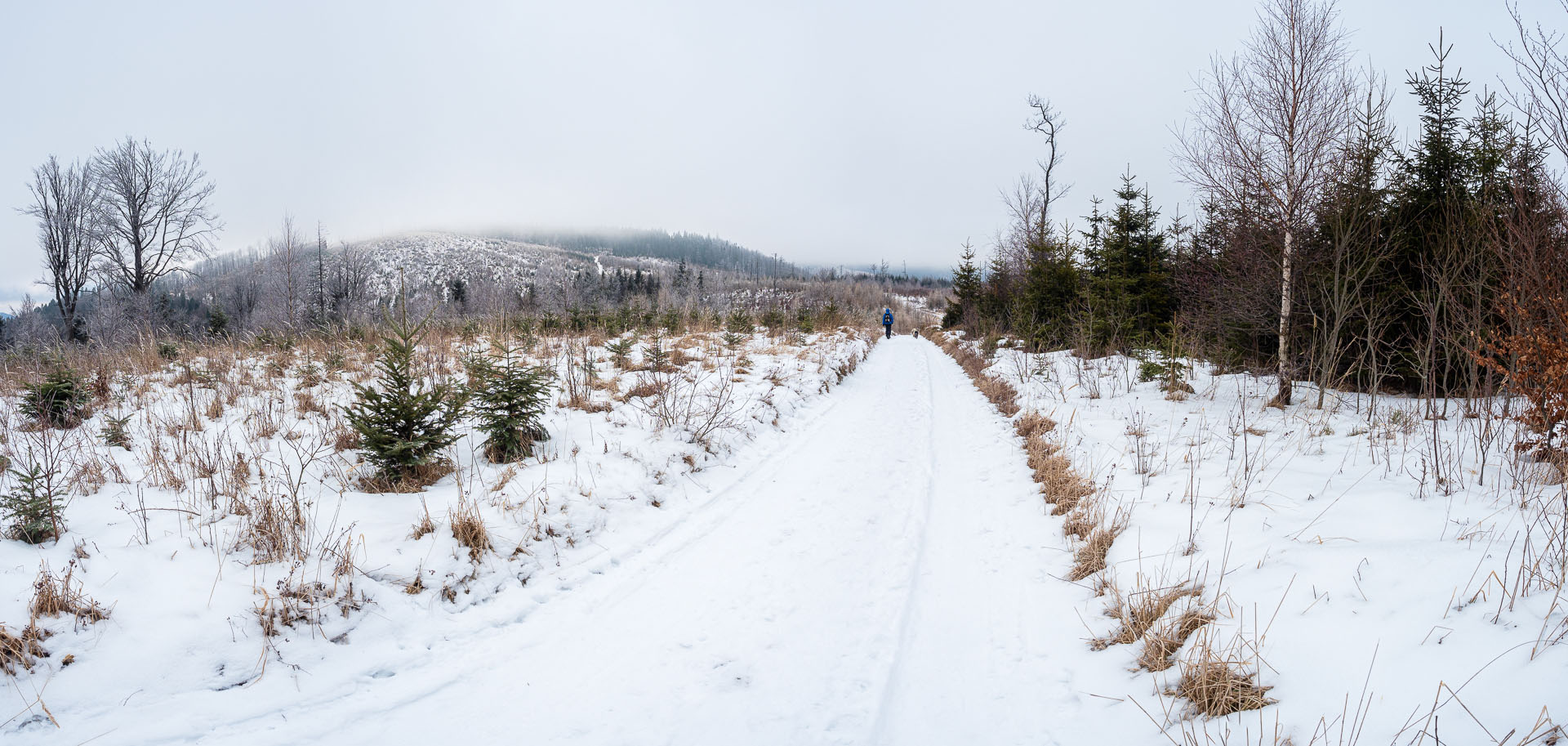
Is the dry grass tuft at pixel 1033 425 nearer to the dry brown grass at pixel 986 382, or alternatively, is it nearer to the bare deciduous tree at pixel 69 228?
the dry brown grass at pixel 986 382

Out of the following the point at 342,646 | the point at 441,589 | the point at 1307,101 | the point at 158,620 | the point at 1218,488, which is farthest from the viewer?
the point at 1307,101

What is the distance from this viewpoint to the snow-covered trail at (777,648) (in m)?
2.59

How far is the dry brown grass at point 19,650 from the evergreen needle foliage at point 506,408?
9.71ft

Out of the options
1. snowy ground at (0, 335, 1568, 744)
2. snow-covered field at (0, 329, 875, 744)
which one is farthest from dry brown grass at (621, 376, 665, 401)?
snowy ground at (0, 335, 1568, 744)

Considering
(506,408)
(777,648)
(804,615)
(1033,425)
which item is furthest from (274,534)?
(1033,425)

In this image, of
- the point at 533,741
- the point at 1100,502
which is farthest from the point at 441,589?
the point at 1100,502

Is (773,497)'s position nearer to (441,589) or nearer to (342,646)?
(441,589)

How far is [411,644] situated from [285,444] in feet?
13.4

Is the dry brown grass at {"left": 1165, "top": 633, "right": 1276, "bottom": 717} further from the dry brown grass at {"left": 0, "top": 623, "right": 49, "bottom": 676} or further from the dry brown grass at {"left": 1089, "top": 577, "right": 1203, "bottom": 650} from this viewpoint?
the dry brown grass at {"left": 0, "top": 623, "right": 49, "bottom": 676}

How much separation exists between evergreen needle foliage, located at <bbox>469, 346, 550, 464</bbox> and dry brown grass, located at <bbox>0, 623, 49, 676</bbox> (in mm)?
2960

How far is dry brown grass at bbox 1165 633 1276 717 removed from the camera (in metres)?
2.44

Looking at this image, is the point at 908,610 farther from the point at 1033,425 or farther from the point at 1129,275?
the point at 1129,275

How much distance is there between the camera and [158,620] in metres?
2.71

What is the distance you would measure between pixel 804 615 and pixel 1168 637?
7.03 ft
